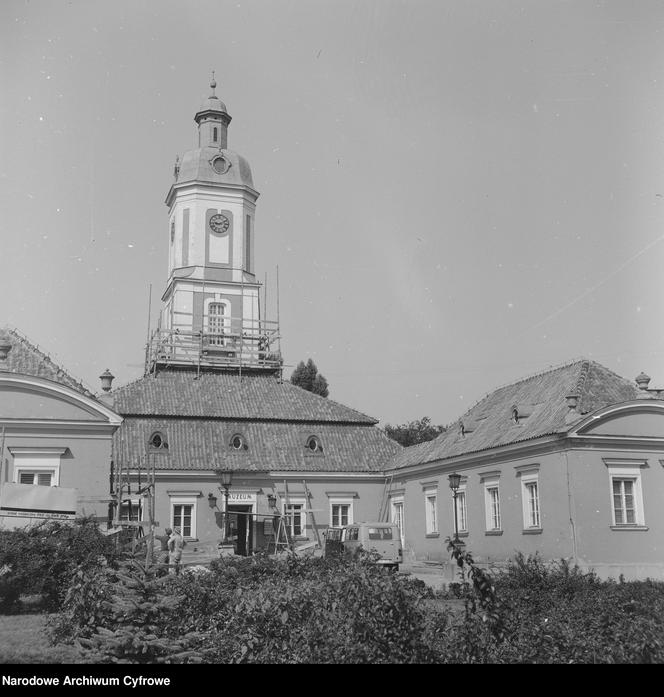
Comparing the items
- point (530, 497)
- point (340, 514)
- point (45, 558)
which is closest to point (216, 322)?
point (340, 514)

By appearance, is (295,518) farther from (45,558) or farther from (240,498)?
(45,558)

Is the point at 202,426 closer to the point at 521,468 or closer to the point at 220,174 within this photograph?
the point at 521,468

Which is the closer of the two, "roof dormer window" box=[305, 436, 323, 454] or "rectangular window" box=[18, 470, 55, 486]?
"rectangular window" box=[18, 470, 55, 486]

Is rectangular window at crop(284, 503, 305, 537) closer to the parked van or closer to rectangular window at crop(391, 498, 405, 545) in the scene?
rectangular window at crop(391, 498, 405, 545)

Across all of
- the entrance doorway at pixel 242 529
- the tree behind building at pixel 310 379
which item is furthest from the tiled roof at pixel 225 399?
the tree behind building at pixel 310 379

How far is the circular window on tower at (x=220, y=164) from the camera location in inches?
1673

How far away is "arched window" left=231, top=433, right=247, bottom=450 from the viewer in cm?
3225

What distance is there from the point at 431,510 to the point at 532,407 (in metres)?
6.18

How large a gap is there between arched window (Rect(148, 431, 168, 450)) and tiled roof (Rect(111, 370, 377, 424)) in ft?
2.85

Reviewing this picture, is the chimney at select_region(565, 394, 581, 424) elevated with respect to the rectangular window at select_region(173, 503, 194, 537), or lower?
elevated

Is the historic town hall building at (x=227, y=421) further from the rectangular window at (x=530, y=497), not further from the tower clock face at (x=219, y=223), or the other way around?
the rectangular window at (x=530, y=497)

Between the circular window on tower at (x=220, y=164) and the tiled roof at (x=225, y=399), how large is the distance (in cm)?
1211

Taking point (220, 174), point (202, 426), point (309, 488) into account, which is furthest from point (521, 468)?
point (220, 174)

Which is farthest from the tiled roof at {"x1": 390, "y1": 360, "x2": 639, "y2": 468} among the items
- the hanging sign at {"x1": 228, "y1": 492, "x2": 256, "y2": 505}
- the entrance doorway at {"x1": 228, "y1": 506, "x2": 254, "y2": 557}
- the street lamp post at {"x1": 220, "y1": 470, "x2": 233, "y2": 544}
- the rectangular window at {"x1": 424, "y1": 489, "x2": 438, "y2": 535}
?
the street lamp post at {"x1": 220, "y1": 470, "x2": 233, "y2": 544}
